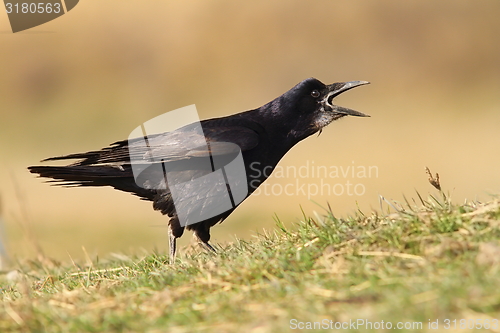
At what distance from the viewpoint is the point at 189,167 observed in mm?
5180

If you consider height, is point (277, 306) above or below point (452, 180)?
above

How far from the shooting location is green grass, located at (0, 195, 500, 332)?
237 centimetres

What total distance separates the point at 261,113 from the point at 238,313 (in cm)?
347

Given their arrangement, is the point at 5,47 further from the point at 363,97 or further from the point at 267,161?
the point at 267,161

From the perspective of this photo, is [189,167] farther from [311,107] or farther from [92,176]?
[311,107]

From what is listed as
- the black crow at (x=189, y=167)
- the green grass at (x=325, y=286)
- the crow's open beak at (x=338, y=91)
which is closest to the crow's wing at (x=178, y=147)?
the black crow at (x=189, y=167)

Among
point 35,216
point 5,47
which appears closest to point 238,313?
point 35,216

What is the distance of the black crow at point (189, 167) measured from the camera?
200 inches

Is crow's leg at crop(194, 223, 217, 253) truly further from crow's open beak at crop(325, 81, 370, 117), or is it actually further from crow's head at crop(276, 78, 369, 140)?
crow's open beak at crop(325, 81, 370, 117)

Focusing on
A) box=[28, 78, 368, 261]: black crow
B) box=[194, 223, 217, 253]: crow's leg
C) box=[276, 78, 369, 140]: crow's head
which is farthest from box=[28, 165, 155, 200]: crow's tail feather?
box=[276, 78, 369, 140]: crow's head

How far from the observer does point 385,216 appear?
3662 millimetres

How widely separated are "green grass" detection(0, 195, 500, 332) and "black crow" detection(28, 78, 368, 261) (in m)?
1.38

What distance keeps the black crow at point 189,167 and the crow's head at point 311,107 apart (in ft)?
0.73

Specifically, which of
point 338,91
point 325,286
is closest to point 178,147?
point 338,91
